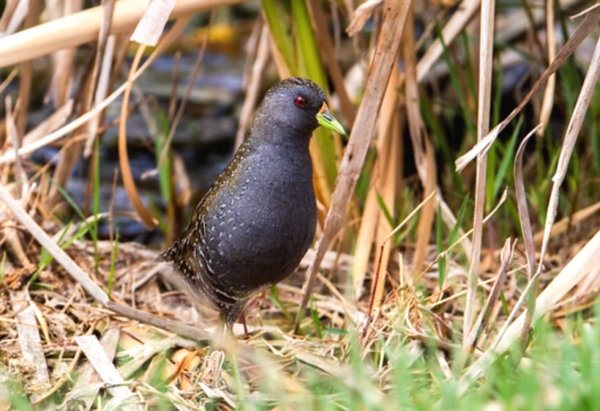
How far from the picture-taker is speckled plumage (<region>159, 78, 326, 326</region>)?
3332 mm

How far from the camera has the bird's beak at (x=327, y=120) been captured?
11.0 ft

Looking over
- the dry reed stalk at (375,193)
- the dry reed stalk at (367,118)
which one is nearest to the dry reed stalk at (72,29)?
Result: the dry reed stalk at (367,118)

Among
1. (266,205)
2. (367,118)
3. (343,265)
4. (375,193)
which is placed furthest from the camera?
(343,265)

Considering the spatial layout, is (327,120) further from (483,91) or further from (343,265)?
(343,265)

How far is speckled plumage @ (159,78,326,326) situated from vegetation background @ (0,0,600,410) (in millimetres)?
230

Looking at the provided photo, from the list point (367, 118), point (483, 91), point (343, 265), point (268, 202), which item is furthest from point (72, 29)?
point (343, 265)

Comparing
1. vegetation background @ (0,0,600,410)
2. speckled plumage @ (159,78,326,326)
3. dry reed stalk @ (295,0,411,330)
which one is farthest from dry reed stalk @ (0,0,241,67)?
dry reed stalk @ (295,0,411,330)

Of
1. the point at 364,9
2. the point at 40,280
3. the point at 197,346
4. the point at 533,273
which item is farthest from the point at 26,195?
the point at 533,273

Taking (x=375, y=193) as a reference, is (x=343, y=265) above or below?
below

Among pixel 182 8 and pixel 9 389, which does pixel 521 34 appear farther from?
pixel 9 389

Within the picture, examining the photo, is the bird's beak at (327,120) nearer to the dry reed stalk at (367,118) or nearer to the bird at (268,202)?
the bird at (268,202)

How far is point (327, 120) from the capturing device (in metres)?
3.39

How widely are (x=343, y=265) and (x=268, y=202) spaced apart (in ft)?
3.27

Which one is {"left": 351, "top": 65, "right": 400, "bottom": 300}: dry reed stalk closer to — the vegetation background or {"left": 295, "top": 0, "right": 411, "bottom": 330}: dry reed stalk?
the vegetation background
